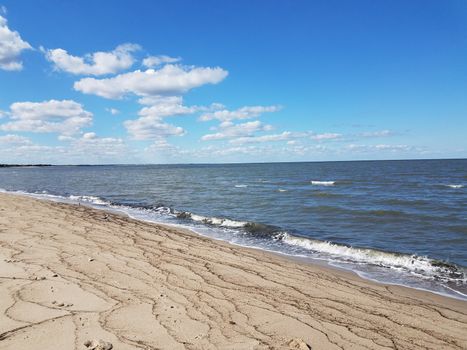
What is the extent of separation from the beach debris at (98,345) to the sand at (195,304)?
20 mm

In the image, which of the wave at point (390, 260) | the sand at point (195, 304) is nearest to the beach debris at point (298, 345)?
the sand at point (195, 304)

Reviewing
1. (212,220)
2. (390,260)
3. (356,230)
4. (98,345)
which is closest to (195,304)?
(98,345)

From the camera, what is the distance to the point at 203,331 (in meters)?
4.25

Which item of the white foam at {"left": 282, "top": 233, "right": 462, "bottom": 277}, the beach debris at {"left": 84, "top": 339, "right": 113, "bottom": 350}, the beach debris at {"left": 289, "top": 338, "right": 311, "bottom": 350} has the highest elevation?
the beach debris at {"left": 84, "top": 339, "right": 113, "bottom": 350}

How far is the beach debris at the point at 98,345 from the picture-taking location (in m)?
3.68

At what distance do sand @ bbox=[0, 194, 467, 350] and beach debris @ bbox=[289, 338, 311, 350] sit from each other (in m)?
0.01

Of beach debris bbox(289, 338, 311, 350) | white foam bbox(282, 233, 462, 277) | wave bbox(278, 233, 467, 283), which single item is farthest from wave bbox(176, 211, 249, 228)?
beach debris bbox(289, 338, 311, 350)

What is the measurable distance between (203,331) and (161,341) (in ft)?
1.78

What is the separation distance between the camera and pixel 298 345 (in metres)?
4.07

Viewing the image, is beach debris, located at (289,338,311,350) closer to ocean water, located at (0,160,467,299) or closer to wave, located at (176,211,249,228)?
ocean water, located at (0,160,467,299)

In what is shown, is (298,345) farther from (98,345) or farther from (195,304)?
(98,345)

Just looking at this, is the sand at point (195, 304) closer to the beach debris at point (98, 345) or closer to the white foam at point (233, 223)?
the beach debris at point (98, 345)

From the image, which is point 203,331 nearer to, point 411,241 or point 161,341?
point 161,341

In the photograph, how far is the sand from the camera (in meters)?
4.07
